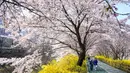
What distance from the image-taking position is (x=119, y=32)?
15.5m

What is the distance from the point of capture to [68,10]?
15227 mm

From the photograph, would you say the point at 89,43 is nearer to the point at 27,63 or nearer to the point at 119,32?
the point at 119,32

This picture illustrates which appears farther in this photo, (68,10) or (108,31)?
(108,31)

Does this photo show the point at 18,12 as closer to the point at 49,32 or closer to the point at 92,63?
the point at 49,32

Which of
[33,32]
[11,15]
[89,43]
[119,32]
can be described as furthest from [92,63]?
[11,15]

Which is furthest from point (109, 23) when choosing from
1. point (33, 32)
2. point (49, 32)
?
point (33, 32)

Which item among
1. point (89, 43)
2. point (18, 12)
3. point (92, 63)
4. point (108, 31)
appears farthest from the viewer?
point (89, 43)

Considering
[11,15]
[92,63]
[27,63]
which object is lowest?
[92,63]

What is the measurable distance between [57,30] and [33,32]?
1629 millimetres

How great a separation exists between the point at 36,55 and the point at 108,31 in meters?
6.24

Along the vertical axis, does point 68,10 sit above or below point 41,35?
above

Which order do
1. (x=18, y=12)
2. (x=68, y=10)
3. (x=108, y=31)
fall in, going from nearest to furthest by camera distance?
(x=18, y=12) < (x=68, y=10) < (x=108, y=31)

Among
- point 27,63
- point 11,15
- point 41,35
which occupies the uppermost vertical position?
point 11,15

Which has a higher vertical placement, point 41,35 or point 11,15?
point 11,15
